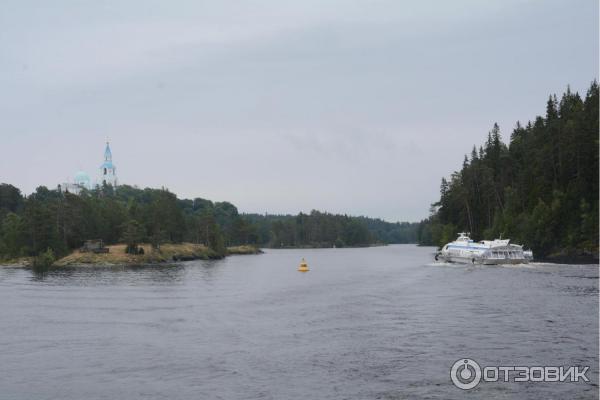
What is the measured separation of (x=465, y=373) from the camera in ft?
104

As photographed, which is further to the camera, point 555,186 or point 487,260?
point 555,186

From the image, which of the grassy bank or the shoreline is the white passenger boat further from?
the grassy bank

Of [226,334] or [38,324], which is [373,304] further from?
[38,324]

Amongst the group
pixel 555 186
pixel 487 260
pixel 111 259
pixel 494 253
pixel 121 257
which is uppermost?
pixel 555 186

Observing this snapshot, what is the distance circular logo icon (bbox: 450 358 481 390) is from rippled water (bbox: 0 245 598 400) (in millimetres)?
494

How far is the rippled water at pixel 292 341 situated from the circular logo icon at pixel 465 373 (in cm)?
49

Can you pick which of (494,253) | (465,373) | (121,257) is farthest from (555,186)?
(465,373)

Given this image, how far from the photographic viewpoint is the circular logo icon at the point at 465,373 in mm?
29484

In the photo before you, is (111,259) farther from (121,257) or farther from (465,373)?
(465,373)

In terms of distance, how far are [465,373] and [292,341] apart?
1374 cm

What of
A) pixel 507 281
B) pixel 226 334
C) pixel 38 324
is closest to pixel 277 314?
pixel 226 334

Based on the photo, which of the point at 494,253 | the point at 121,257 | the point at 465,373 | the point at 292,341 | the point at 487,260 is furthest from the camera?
the point at 121,257

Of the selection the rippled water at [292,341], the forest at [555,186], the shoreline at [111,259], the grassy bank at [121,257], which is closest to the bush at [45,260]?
the shoreline at [111,259]

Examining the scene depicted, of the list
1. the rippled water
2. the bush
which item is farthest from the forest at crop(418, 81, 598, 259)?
the bush
